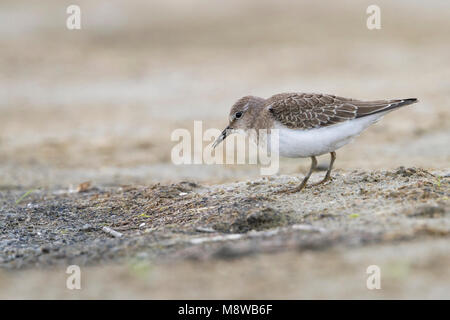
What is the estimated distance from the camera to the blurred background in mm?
12336

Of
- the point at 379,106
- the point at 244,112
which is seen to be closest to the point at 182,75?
the point at 244,112

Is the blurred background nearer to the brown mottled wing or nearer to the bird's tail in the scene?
the brown mottled wing

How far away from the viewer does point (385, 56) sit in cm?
1986

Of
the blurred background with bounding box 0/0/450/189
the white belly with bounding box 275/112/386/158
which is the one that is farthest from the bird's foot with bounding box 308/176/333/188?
the blurred background with bounding box 0/0/450/189

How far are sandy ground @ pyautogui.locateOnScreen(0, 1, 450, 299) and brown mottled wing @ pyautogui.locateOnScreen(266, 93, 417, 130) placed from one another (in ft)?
2.39

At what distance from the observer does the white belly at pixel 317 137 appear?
23.7 feet

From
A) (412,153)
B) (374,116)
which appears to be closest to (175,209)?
(374,116)

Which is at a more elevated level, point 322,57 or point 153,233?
point 322,57

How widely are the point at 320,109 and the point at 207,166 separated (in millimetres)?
4918

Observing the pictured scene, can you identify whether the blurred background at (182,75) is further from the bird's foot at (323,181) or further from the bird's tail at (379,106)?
the bird's tail at (379,106)

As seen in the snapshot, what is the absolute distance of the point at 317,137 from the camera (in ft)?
23.7

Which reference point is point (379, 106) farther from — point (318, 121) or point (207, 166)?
point (207, 166)
